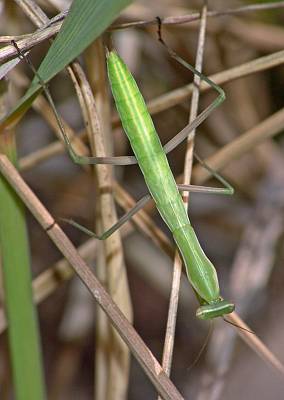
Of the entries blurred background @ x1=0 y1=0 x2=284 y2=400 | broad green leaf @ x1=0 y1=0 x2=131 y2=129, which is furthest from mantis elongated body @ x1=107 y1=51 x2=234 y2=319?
blurred background @ x1=0 y1=0 x2=284 y2=400

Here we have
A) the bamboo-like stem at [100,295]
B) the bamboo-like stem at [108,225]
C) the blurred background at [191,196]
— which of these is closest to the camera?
the bamboo-like stem at [100,295]

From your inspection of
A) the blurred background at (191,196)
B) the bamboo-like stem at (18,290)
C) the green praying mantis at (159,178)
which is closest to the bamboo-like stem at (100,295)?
the bamboo-like stem at (18,290)

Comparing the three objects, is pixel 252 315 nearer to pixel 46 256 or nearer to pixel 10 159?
pixel 46 256

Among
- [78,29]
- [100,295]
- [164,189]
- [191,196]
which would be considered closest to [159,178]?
[164,189]

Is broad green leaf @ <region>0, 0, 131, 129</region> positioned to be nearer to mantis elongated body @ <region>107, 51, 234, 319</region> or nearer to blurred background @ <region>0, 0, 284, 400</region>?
mantis elongated body @ <region>107, 51, 234, 319</region>

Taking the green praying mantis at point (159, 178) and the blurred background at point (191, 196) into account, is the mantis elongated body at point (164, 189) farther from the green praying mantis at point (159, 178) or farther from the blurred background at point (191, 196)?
the blurred background at point (191, 196)

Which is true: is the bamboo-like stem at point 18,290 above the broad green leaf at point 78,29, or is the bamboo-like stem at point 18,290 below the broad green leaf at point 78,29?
below

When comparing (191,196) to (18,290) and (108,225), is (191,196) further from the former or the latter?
(18,290)
